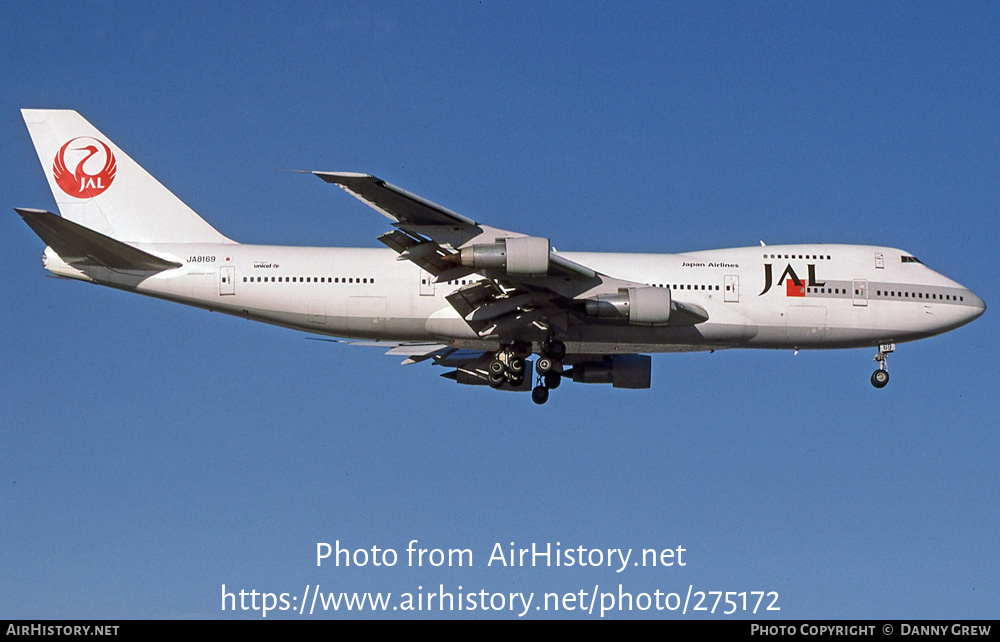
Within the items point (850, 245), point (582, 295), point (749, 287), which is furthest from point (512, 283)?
point (850, 245)

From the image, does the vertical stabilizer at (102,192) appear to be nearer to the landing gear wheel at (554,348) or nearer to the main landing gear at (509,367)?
the main landing gear at (509,367)

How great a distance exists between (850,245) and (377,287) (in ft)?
43.7

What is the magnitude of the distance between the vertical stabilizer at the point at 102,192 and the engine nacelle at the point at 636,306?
10259 mm

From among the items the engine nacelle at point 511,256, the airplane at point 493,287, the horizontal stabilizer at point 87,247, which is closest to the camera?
the engine nacelle at point 511,256

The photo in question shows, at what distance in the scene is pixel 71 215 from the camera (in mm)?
32812

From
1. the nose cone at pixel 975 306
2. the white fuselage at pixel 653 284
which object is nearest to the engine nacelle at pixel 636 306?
the white fuselage at pixel 653 284

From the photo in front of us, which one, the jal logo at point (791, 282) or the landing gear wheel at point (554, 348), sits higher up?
the jal logo at point (791, 282)

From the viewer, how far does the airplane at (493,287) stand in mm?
30922

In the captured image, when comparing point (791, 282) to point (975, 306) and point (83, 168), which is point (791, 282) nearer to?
point (975, 306)

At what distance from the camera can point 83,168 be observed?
33188mm

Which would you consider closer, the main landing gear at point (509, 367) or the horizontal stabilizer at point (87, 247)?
the horizontal stabilizer at point (87, 247)

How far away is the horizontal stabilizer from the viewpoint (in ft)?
96.2

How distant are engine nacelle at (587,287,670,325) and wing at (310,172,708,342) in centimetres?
2

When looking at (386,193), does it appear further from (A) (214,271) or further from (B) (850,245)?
(B) (850,245)
